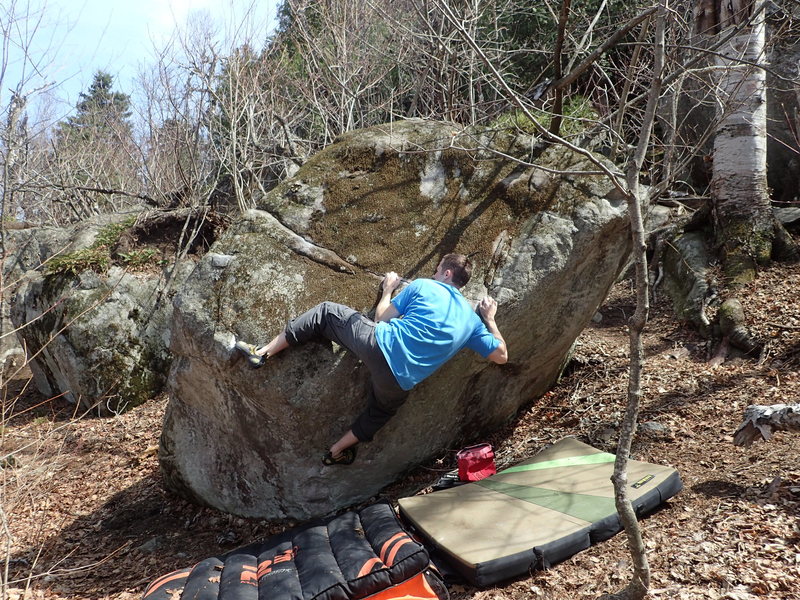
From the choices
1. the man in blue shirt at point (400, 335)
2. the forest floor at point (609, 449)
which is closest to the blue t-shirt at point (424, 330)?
the man in blue shirt at point (400, 335)

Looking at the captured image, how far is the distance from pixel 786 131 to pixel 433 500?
764 cm

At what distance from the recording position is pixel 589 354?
6.08 m

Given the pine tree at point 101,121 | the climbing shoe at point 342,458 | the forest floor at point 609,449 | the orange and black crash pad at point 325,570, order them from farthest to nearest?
the pine tree at point 101,121 → the climbing shoe at point 342,458 → the orange and black crash pad at point 325,570 → the forest floor at point 609,449

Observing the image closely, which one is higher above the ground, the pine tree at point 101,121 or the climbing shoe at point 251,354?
the pine tree at point 101,121

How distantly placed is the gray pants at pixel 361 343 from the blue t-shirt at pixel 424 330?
0.07 m

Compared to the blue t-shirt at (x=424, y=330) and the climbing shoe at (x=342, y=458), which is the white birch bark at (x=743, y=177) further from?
the climbing shoe at (x=342, y=458)

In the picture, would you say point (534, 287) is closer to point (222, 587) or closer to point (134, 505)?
point (222, 587)

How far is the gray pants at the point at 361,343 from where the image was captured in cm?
392

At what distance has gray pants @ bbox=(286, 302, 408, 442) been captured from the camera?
12.9 ft

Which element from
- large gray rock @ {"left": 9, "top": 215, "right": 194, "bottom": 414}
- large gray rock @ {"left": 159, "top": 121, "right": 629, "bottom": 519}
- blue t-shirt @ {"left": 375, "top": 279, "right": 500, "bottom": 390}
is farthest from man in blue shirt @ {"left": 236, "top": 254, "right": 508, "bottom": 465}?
large gray rock @ {"left": 9, "top": 215, "right": 194, "bottom": 414}

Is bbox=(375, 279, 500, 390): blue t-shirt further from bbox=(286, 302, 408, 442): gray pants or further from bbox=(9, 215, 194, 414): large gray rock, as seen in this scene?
bbox=(9, 215, 194, 414): large gray rock

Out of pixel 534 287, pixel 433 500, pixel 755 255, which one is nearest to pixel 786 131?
pixel 755 255

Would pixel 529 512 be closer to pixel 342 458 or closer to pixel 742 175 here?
pixel 342 458

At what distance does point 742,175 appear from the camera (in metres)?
6.18
